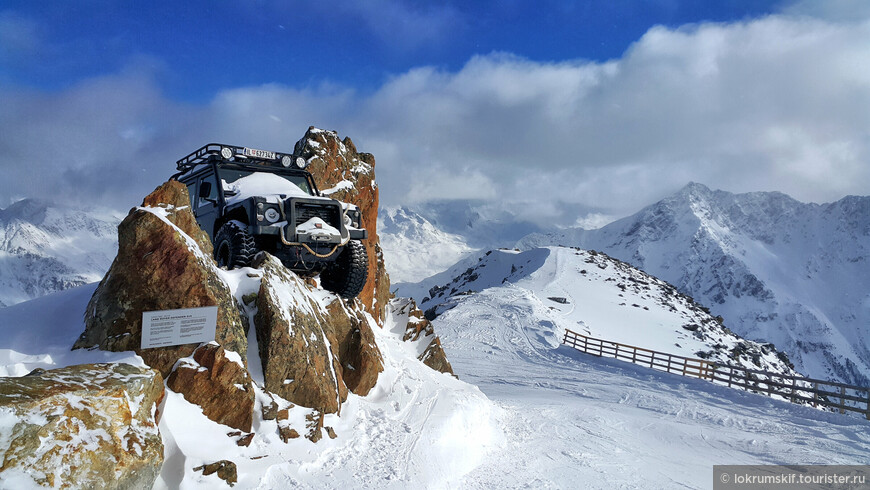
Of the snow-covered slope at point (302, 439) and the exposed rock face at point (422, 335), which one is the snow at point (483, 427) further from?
the exposed rock face at point (422, 335)

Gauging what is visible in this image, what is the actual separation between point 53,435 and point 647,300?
58501 mm

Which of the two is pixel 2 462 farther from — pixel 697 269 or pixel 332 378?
pixel 697 269

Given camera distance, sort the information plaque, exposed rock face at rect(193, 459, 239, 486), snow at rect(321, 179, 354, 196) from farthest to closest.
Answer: snow at rect(321, 179, 354, 196)
the information plaque
exposed rock face at rect(193, 459, 239, 486)

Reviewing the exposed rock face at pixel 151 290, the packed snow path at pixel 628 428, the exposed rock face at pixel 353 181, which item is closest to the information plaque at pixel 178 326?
the exposed rock face at pixel 151 290

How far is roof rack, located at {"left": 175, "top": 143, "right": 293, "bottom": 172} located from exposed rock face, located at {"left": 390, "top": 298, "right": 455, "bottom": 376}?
5.67 m

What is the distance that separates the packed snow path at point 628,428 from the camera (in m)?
8.98

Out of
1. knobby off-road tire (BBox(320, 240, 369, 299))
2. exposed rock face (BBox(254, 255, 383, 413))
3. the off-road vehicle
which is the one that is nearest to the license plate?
the off-road vehicle

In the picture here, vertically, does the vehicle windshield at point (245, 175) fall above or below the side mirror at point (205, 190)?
above

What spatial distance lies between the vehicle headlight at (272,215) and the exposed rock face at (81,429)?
3627 mm

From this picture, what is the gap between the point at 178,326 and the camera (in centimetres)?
527

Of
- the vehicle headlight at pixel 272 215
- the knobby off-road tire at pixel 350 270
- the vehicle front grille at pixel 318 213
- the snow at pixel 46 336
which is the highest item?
the vehicle front grille at pixel 318 213

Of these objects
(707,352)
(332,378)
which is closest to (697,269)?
(707,352)

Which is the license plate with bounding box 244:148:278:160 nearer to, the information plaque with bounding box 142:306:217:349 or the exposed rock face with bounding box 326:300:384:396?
the exposed rock face with bounding box 326:300:384:396

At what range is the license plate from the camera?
9.86m
